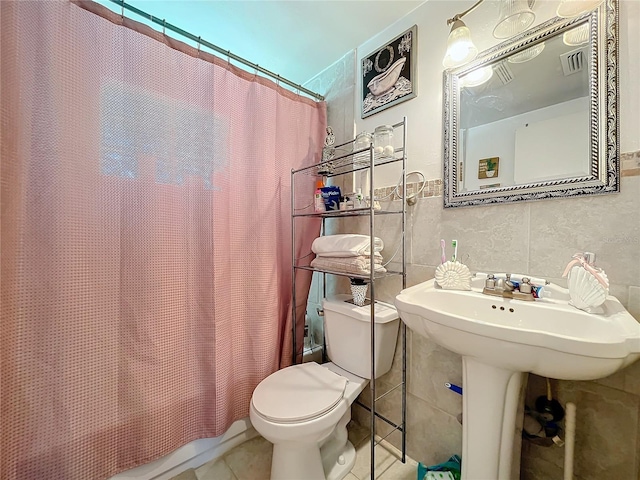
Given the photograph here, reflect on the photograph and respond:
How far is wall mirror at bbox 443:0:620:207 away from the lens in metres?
0.78

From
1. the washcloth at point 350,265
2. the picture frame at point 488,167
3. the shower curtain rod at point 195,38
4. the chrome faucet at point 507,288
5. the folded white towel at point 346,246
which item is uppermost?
the shower curtain rod at point 195,38

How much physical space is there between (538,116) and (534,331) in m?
0.78

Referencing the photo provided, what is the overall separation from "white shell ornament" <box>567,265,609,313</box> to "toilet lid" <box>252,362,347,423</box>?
0.86m

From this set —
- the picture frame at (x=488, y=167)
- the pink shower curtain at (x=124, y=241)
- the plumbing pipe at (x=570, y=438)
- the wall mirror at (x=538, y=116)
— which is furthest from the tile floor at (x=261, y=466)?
the picture frame at (x=488, y=167)

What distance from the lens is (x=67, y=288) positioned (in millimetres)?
885

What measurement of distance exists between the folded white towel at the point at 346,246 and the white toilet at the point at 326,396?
258 mm

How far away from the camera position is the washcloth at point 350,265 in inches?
44.7

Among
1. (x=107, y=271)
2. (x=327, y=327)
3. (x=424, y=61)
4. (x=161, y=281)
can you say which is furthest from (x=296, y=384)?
(x=424, y=61)

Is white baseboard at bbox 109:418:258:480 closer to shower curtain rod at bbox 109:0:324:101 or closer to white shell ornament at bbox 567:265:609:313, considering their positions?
white shell ornament at bbox 567:265:609:313

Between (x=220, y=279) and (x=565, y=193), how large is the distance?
4.44 feet

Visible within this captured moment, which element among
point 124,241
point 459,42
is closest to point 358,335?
point 124,241

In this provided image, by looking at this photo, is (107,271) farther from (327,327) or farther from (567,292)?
(567,292)

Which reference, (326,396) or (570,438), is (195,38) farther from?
(570,438)

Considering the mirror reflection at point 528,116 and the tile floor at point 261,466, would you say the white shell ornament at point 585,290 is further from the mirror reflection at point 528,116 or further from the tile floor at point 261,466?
the tile floor at point 261,466
